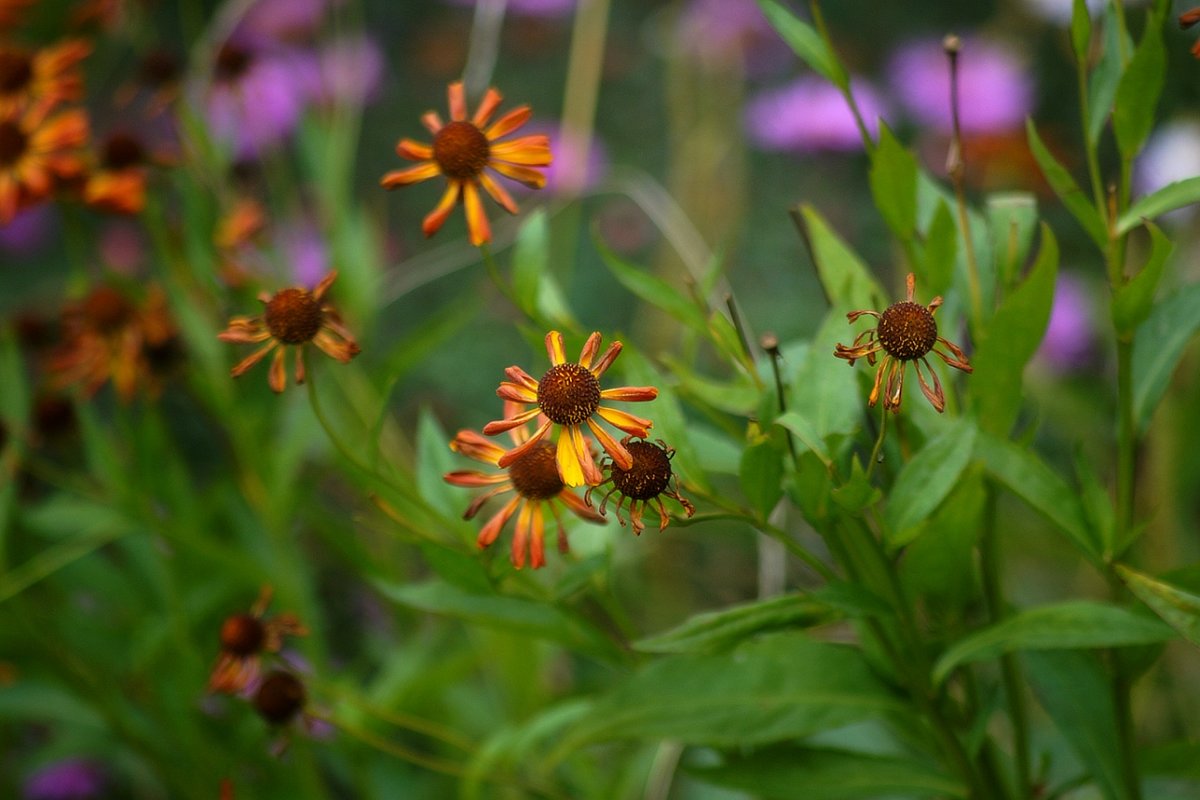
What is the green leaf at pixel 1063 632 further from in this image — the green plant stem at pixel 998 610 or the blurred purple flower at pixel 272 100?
the blurred purple flower at pixel 272 100

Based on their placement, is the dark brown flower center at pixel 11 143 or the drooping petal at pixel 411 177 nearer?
the drooping petal at pixel 411 177

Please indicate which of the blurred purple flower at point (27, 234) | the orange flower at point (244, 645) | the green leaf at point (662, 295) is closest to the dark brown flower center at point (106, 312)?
the orange flower at point (244, 645)

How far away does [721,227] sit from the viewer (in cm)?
122

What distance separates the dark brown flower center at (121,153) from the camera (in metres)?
0.67

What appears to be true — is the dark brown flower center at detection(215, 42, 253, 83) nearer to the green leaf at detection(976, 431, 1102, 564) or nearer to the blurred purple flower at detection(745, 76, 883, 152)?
the blurred purple flower at detection(745, 76, 883, 152)

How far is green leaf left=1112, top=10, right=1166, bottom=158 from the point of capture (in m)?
0.35

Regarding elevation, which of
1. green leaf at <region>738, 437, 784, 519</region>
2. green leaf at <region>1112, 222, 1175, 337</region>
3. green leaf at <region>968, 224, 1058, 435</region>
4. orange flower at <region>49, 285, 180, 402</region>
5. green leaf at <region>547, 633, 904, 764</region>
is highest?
orange flower at <region>49, 285, 180, 402</region>

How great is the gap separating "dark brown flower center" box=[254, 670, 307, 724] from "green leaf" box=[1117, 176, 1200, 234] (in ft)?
1.10

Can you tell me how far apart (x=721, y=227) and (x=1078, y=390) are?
1.28ft

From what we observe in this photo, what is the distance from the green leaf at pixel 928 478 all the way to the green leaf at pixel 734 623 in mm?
39

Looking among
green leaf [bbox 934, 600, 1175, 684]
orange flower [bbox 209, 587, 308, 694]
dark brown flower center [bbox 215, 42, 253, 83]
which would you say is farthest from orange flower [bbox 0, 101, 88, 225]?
green leaf [bbox 934, 600, 1175, 684]

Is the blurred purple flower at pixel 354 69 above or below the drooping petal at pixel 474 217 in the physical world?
above

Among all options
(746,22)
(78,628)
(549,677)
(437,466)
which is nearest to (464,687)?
(549,677)

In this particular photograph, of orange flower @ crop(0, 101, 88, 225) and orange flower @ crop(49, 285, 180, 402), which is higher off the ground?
orange flower @ crop(0, 101, 88, 225)
